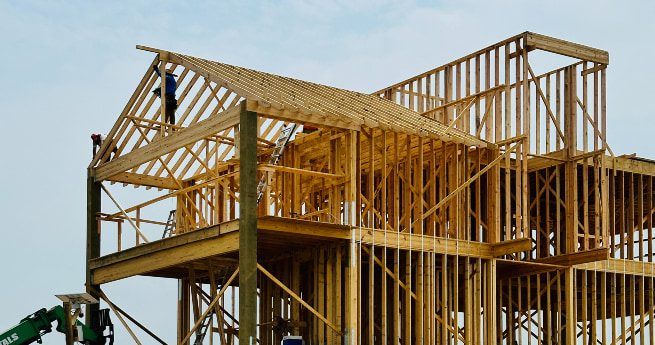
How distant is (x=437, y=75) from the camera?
43312 mm

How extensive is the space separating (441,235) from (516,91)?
4.97 m

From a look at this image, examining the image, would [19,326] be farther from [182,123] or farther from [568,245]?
[568,245]

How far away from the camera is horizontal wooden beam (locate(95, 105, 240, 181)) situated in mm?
33156

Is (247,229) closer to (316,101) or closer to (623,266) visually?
(316,101)

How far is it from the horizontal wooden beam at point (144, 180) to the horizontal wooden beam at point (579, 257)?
10833mm

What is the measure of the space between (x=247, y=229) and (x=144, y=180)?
31.2 feet

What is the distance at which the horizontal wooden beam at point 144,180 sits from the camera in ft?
132

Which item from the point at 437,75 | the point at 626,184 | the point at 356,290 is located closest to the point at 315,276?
the point at 356,290

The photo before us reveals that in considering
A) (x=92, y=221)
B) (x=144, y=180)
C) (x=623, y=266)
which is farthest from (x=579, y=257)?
(x=92, y=221)

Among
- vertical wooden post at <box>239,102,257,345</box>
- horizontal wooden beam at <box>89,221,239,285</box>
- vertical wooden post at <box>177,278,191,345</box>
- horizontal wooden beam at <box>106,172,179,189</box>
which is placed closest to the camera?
vertical wooden post at <box>239,102,257,345</box>

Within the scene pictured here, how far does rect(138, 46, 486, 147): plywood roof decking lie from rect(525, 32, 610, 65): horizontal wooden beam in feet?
10.6

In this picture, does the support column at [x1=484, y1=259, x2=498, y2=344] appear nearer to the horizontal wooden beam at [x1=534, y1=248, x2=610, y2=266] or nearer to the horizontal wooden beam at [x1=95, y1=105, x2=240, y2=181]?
the horizontal wooden beam at [x1=534, y1=248, x2=610, y2=266]

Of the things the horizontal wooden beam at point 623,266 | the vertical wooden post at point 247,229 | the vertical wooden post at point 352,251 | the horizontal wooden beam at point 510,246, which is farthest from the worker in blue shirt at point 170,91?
the horizontal wooden beam at point 623,266

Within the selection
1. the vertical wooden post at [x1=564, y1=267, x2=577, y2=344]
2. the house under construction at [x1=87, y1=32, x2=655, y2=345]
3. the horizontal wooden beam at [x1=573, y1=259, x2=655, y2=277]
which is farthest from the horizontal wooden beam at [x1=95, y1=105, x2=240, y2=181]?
the horizontal wooden beam at [x1=573, y1=259, x2=655, y2=277]
